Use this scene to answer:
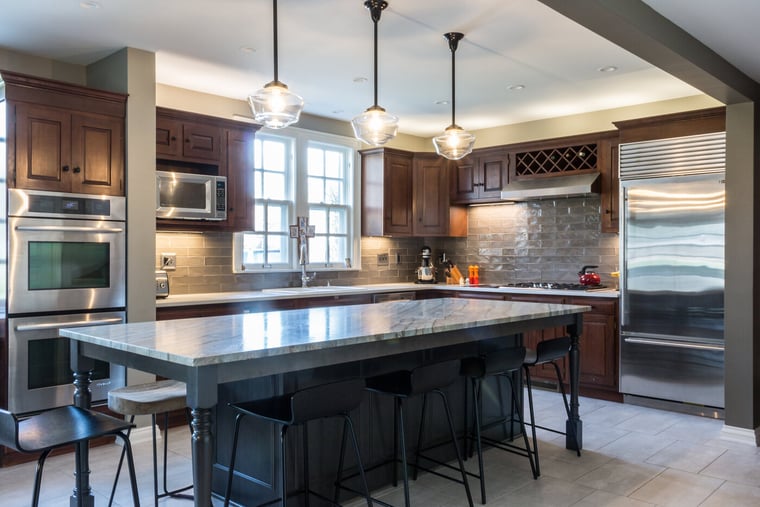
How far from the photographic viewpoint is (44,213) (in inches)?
146

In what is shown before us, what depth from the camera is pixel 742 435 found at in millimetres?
3992

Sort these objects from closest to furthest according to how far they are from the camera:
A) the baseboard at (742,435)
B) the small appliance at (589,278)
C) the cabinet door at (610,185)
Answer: the baseboard at (742,435) < the cabinet door at (610,185) < the small appliance at (589,278)

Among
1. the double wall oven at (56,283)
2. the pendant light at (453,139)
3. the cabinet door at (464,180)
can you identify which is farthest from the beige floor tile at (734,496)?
the cabinet door at (464,180)

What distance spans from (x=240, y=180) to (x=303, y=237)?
1.02m

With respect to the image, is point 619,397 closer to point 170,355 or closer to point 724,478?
point 724,478

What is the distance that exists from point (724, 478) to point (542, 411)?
5.06ft

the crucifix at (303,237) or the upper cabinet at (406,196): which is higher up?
the upper cabinet at (406,196)

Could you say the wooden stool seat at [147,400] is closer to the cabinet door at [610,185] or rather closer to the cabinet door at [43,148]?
the cabinet door at [43,148]

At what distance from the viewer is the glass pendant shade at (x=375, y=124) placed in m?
3.35

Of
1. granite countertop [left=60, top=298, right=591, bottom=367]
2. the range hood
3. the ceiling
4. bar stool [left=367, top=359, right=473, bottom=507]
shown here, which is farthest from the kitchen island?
the range hood

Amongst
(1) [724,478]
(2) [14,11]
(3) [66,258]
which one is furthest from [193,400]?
(1) [724,478]

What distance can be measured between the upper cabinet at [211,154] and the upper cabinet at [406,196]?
164 cm

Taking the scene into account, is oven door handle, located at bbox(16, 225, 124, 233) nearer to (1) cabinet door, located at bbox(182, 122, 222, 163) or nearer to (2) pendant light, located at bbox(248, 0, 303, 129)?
(1) cabinet door, located at bbox(182, 122, 222, 163)

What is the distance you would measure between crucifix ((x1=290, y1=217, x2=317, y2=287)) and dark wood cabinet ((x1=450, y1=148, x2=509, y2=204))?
1.74 meters
